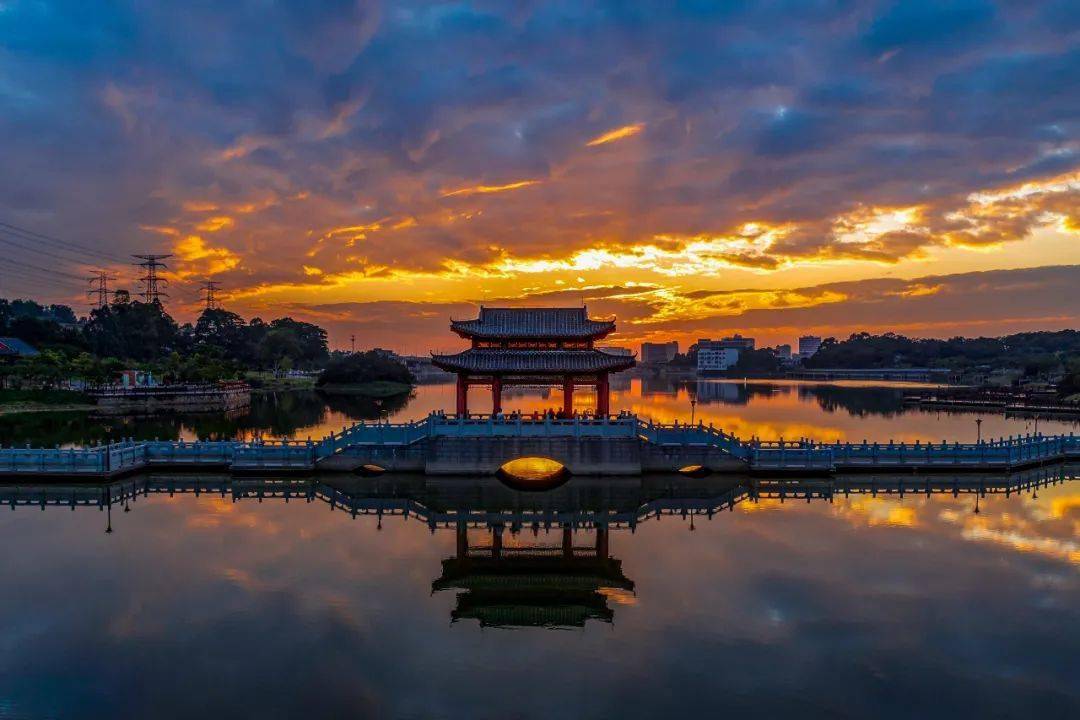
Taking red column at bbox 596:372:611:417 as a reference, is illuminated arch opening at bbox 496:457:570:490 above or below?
below

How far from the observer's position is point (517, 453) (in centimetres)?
3422

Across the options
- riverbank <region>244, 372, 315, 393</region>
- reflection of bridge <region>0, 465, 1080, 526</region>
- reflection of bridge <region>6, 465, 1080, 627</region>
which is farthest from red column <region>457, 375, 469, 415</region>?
riverbank <region>244, 372, 315, 393</region>

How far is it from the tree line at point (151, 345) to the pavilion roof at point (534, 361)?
65.4 meters

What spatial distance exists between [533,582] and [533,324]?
19.8 m

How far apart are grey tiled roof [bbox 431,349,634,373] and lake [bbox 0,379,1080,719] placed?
6678mm

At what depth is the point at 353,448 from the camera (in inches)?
1404

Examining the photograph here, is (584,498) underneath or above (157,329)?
underneath

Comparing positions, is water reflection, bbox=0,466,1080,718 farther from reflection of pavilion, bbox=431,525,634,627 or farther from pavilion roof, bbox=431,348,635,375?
pavilion roof, bbox=431,348,635,375

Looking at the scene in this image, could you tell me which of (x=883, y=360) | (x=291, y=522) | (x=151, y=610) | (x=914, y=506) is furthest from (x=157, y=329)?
(x=883, y=360)

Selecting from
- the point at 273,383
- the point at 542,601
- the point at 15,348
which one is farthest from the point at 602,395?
the point at 273,383

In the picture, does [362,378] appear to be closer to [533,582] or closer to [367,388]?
[367,388]

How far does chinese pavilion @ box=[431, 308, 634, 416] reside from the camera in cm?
3616

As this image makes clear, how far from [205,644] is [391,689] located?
5.29m

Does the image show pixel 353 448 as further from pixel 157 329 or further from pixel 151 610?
pixel 157 329
